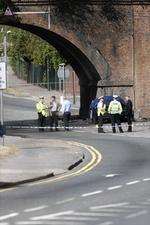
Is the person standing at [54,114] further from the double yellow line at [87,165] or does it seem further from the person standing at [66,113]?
the double yellow line at [87,165]

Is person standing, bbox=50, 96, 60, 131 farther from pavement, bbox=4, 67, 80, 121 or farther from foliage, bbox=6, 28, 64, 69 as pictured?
foliage, bbox=6, 28, 64, 69

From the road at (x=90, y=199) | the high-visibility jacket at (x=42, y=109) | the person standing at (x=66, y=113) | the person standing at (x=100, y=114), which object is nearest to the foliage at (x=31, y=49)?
the high-visibility jacket at (x=42, y=109)

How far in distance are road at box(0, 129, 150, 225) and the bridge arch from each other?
20516 mm

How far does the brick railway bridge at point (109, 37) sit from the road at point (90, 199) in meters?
19.9

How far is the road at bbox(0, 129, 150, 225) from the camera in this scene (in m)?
11.8

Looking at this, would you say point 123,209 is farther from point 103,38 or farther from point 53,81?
point 53,81

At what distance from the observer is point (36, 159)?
21.9 m

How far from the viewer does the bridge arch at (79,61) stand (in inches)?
1625

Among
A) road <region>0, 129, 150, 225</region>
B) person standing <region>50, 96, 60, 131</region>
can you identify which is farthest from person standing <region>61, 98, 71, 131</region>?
road <region>0, 129, 150, 225</region>

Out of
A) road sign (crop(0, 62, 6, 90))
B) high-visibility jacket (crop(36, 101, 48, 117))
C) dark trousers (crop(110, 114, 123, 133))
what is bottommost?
dark trousers (crop(110, 114, 123, 133))

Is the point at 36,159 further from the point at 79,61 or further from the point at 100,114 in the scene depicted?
the point at 79,61

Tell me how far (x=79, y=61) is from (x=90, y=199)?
3087 cm

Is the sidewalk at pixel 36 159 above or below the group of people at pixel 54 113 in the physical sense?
below

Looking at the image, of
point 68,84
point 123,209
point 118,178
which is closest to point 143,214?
point 123,209
